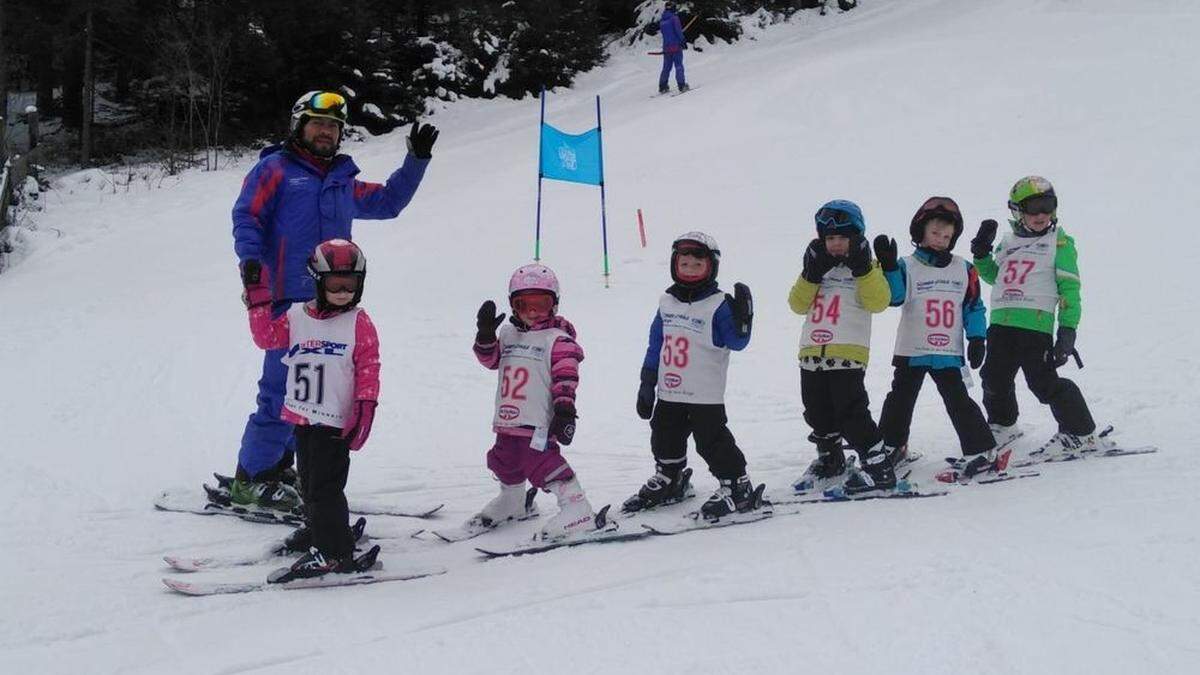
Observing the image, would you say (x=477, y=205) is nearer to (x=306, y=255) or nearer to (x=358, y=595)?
(x=306, y=255)

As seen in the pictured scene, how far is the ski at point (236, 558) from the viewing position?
4.48 m

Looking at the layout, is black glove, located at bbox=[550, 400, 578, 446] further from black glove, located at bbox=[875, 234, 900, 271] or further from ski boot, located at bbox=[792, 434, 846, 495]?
black glove, located at bbox=[875, 234, 900, 271]

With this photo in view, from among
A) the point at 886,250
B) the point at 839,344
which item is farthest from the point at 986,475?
the point at 886,250

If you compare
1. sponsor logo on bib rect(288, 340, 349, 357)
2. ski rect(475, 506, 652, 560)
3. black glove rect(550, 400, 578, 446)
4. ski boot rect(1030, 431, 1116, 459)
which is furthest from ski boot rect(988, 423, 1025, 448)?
sponsor logo on bib rect(288, 340, 349, 357)

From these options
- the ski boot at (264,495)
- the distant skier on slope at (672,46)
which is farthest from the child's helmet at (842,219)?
the distant skier on slope at (672,46)

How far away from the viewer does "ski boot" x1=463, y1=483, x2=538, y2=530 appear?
5227mm

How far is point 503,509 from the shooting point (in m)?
5.26

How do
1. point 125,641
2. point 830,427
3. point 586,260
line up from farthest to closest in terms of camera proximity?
point 586,260
point 830,427
point 125,641

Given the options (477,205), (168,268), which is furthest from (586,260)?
(168,268)

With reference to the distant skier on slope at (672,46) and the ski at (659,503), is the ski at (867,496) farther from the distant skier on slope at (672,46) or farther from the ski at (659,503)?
the distant skier on slope at (672,46)

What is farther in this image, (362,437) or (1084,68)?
(1084,68)

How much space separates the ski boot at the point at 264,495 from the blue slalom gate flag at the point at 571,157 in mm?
6924

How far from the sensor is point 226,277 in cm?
1222

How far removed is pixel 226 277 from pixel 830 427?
913 cm
